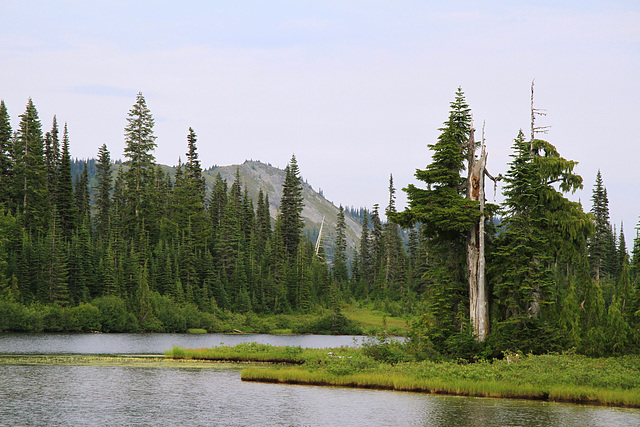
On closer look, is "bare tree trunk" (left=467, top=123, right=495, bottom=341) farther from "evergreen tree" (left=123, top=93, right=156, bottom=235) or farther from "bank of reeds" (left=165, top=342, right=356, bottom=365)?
"evergreen tree" (left=123, top=93, right=156, bottom=235)

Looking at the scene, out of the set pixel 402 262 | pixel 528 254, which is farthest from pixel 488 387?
pixel 402 262

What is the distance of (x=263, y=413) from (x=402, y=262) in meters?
90.2

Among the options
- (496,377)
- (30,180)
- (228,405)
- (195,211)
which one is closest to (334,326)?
(195,211)

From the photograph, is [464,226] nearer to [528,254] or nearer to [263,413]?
[528,254]

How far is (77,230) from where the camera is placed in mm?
92875

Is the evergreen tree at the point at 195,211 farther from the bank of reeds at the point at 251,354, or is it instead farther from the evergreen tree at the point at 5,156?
the bank of reeds at the point at 251,354

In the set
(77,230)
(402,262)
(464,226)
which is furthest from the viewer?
(402,262)

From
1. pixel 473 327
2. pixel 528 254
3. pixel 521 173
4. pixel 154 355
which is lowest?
pixel 154 355

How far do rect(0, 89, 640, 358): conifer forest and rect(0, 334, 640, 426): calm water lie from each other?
9261 millimetres

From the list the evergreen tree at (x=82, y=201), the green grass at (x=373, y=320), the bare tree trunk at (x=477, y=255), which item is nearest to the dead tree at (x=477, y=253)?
the bare tree trunk at (x=477, y=255)

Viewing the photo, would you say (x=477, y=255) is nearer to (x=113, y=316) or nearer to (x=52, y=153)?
(x=113, y=316)

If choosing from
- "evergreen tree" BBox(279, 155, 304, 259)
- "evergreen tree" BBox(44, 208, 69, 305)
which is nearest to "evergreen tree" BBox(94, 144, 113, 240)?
"evergreen tree" BBox(44, 208, 69, 305)

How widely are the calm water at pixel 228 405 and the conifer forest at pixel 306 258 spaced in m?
9.26

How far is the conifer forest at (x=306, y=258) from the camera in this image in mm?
37656
